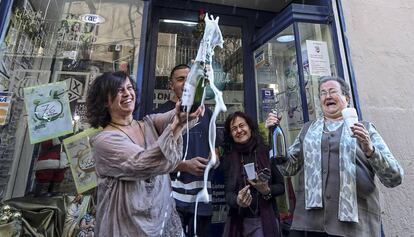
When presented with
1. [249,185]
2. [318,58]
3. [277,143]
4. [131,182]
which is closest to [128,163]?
[131,182]

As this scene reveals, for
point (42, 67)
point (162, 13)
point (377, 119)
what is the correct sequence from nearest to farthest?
point (42, 67), point (377, 119), point (162, 13)

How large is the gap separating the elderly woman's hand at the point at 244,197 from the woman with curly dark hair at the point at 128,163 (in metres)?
0.68

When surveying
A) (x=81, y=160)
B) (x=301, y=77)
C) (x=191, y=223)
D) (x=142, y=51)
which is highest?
(x=142, y=51)

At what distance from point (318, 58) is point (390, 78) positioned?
43.7 inches

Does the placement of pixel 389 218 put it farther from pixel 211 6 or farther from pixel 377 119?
pixel 211 6

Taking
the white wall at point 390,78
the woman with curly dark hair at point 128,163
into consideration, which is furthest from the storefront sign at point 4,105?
the white wall at point 390,78

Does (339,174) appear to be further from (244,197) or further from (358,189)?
(244,197)

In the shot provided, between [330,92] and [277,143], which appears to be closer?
[330,92]

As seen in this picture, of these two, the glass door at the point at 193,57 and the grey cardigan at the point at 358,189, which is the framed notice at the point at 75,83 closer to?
the glass door at the point at 193,57

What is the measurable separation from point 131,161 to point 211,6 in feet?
9.17

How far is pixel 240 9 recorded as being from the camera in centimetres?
348

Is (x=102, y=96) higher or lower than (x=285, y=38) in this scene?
lower

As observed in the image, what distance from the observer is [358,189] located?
1707mm

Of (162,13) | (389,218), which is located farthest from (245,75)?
(389,218)
